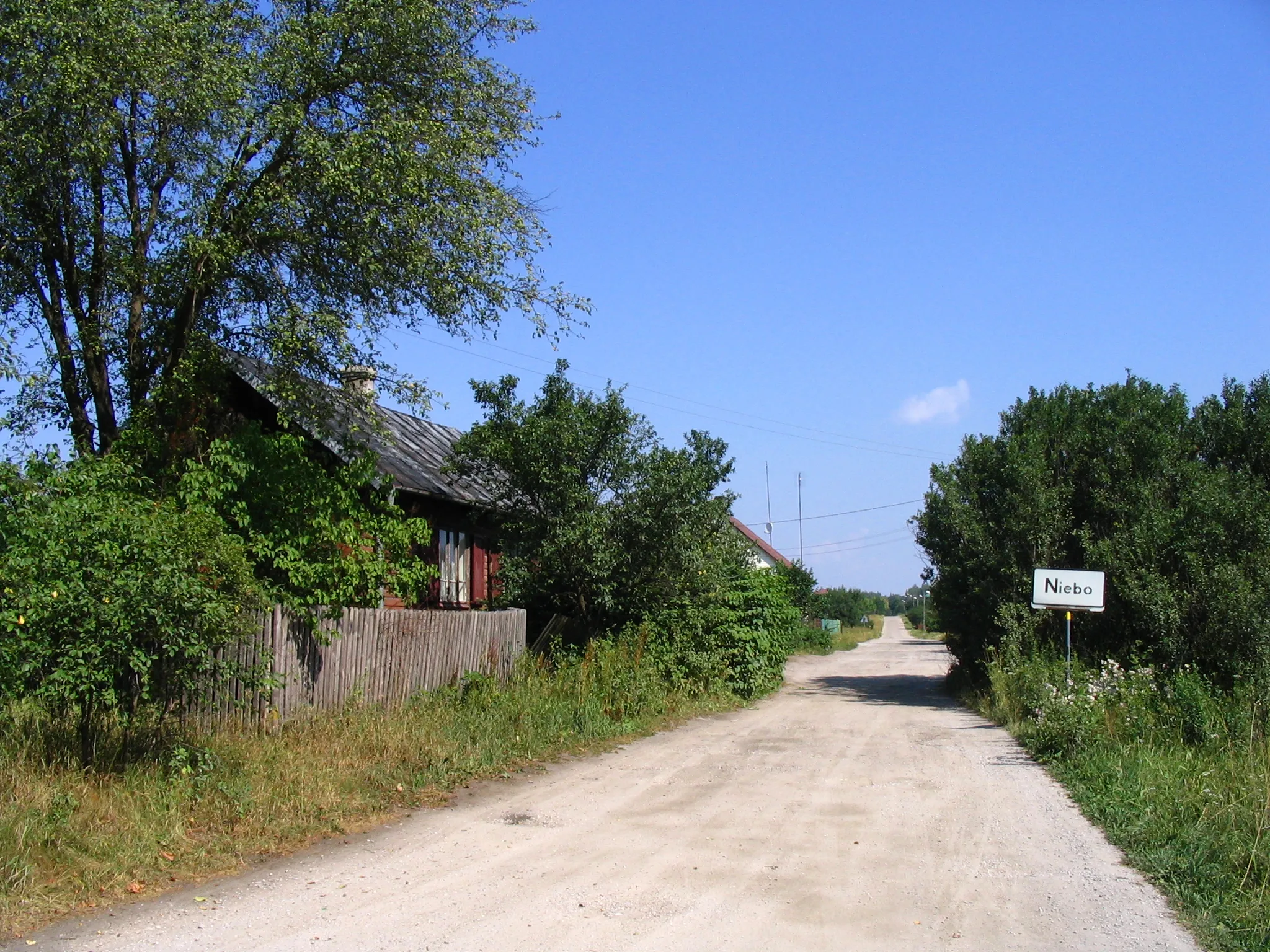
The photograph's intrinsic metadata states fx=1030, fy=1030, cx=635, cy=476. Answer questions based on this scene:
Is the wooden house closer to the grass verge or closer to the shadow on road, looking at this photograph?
the shadow on road

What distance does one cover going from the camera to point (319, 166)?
1274 centimetres

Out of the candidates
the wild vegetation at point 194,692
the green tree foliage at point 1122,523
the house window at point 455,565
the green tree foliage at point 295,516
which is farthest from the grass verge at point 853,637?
the green tree foliage at point 295,516

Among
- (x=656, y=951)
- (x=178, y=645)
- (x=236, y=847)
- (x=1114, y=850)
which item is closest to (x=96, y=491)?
(x=178, y=645)

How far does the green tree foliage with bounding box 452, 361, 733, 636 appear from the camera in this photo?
1645cm

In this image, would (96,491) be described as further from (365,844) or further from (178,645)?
(365,844)

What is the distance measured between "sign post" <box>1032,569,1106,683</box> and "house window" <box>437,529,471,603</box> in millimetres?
10490

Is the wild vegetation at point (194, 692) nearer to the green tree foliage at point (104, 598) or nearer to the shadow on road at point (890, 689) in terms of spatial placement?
the green tree foliage at point (104, 598)

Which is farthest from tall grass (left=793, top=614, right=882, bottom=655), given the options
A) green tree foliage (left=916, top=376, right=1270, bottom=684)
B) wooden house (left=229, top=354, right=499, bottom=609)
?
wooden house (left=229, top=354, right=499, bottom=609)

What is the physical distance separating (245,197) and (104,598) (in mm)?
7251

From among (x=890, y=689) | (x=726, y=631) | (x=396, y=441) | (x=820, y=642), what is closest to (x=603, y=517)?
(x=396, y=441)

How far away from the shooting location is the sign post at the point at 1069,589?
51.1 ft

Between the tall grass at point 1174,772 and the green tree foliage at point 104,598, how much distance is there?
716cm

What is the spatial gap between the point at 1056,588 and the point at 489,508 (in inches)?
365

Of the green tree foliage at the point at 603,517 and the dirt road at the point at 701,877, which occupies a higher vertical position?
the green tree foliage at the point at 603,517
